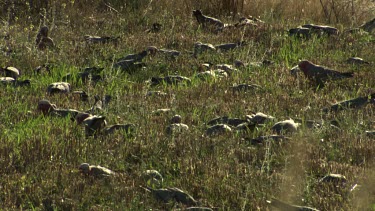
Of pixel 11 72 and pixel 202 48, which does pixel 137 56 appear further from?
pixel 11 72

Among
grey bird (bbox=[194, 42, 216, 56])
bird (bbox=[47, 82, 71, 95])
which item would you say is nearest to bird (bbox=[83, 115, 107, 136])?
bird (bbox=[47, 82, 71, 95])

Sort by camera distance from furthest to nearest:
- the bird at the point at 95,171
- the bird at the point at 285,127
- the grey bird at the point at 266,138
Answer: the bird at the point at 285,127 → the grey bird at the point at 266,138 → the bird at the point at 95,171

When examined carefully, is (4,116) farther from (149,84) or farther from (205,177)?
(205,177)

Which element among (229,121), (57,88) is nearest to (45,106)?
(57,88)

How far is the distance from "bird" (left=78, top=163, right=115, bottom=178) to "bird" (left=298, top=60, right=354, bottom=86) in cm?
293

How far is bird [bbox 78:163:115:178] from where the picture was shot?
4.75 m

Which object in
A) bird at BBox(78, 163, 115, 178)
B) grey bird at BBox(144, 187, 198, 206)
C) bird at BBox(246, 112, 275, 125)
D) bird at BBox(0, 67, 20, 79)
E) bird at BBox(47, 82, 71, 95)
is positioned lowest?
bird at BBox(0, 67, 20, 79)

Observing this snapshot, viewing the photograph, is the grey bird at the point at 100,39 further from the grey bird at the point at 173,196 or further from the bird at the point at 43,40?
the grey bird at the point at 173,196

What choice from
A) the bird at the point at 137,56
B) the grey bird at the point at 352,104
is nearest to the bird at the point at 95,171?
the grey bird at the point at 352,104

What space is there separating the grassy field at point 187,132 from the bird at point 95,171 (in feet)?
0.17

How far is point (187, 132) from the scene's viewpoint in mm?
5504

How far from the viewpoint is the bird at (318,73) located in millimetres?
7090

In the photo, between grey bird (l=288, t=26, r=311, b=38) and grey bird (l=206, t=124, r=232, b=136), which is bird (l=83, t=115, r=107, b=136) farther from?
grey bird (l=288, t=26, r=311, b=38)

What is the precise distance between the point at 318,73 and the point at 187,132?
6.92 ft
